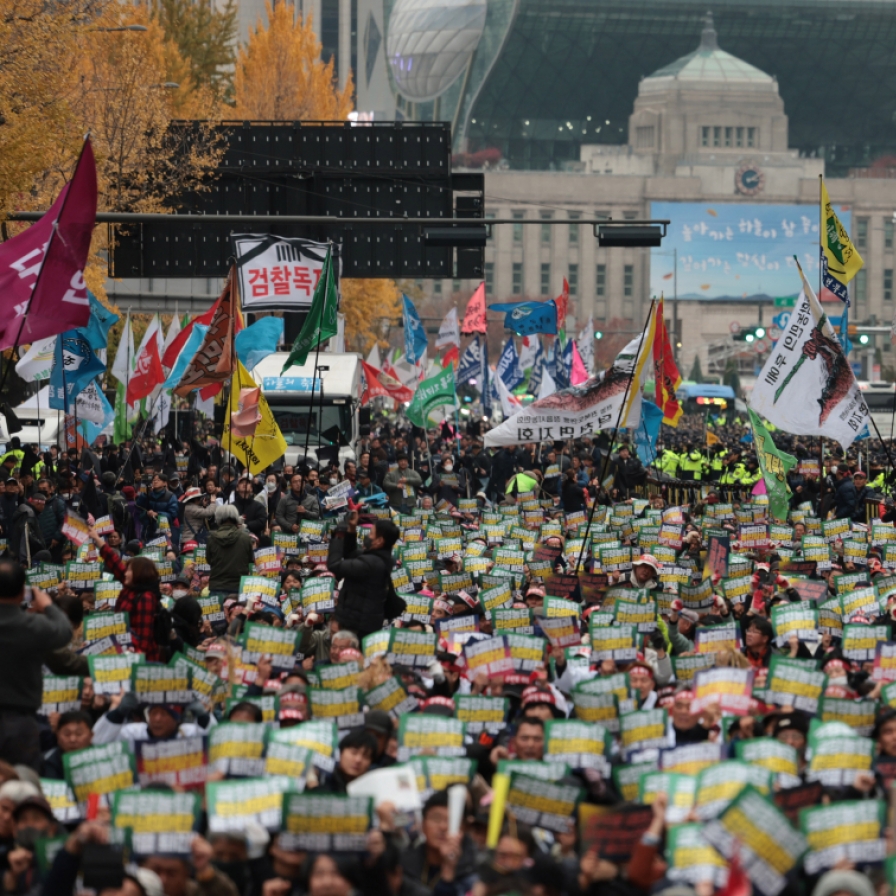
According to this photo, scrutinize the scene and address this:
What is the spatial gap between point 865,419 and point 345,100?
5379cm

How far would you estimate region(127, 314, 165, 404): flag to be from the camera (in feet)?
83.0

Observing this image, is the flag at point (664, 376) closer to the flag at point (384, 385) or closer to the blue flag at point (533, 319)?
the flag at point (384, 385)

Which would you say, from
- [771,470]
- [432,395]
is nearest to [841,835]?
[771,470]

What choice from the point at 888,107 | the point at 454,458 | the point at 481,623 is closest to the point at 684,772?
the point at 481,623

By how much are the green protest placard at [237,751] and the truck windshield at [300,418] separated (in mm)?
23452

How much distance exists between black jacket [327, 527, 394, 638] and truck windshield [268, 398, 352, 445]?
19.1 meters

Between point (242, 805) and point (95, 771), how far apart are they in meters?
0.88

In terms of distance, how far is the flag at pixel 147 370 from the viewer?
25.3 metres

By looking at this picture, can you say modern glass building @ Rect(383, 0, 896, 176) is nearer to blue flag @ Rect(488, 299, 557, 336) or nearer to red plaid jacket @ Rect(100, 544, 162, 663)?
blue flag @ Rect(488, 299, 557, 336)

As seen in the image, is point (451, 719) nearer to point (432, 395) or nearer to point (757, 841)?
point (757, 841)

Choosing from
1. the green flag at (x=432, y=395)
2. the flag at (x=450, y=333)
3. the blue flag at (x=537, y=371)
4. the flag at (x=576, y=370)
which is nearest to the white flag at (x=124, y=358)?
the green flag at (x=432, y=395)

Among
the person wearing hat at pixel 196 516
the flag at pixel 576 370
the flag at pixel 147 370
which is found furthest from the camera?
the flag at pixel 576 370

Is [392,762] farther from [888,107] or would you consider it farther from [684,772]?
[888,107]

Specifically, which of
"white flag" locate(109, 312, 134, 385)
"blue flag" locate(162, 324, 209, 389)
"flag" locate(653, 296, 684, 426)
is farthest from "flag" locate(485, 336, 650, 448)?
"white flag" locate(109, 312, 134, 385)
